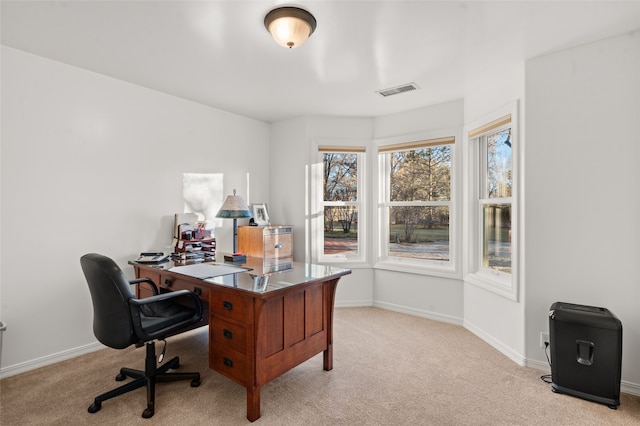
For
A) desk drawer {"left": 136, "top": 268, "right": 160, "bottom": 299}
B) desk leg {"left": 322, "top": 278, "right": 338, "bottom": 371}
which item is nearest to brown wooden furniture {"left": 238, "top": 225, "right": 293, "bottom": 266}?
desk leg {"left": 322, "top": 278, "right": 338, "bottom": 371}


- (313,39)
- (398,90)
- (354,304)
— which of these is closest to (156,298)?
(313,39)

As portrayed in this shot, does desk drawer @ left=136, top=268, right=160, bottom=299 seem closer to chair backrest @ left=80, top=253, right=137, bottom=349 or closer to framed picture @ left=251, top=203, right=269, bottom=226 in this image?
chair backrest @ left=80, top=253, right=137, bottom=349

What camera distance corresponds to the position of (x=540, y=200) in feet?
8.50

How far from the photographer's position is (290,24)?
1.99m

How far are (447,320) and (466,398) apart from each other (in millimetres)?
1552

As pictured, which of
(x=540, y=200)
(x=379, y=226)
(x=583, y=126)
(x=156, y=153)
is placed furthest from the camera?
(x=379, y=226)

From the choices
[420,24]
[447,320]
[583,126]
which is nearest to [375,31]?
[420,24]

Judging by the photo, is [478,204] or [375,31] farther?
[478,204]

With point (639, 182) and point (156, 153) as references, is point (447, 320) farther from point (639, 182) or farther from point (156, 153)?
point (156, 153)

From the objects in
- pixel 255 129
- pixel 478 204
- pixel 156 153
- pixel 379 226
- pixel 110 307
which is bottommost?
pixel 110 307

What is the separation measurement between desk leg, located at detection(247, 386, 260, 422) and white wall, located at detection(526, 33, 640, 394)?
220 centimetres

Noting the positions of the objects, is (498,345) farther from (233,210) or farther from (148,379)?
(148,379)

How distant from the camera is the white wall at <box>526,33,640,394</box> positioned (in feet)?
7.41

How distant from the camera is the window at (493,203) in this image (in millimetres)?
2861
